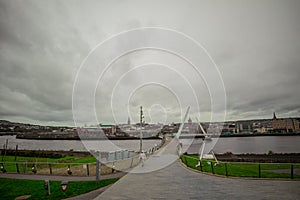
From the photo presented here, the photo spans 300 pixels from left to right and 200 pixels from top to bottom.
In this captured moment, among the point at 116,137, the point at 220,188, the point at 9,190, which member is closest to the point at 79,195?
the point at 9,190

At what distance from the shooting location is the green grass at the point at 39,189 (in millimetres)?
11633

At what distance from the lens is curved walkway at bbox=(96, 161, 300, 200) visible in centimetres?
991

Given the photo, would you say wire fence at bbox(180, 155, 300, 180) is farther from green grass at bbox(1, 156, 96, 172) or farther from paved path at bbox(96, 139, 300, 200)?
green grass at bbox(1, 156, 96, 172)

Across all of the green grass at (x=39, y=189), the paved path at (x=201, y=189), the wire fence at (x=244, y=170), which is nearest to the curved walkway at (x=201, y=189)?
the paved path at (x=201, y=189)

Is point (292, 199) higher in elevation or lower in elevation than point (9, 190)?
higher

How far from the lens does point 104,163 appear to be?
17969 millimetres

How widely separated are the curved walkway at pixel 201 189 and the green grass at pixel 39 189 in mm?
1767

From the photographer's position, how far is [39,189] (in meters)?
13.3

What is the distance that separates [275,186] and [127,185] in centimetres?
850

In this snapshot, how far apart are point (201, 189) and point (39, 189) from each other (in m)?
10.3

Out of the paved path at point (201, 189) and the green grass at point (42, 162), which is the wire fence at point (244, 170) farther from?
the green grass at point (42, 162)

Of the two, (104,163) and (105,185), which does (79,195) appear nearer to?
(105,185)

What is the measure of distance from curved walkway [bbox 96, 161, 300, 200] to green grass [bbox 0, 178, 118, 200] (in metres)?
1.77

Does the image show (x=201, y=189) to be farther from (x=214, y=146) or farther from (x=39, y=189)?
(x=214, y=146)
